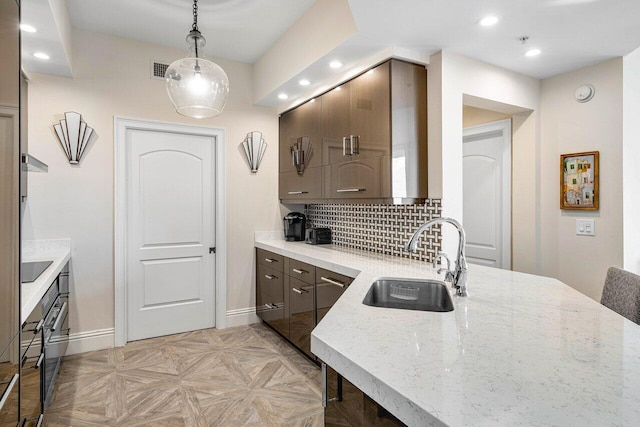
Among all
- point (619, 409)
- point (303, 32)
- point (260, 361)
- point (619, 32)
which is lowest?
point (260, 361)

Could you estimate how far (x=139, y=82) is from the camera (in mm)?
3320

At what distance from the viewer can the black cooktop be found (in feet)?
6.39

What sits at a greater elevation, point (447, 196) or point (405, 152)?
point (405, 152)

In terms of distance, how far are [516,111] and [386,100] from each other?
1.31 meters

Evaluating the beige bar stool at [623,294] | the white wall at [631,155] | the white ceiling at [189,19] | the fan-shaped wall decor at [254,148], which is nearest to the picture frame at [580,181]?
the white wall at [631,155]

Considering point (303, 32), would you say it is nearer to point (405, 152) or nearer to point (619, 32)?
point (405, 152)

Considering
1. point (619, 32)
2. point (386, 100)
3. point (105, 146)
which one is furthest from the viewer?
point (105, 146)

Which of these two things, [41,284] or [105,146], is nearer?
[41,284]

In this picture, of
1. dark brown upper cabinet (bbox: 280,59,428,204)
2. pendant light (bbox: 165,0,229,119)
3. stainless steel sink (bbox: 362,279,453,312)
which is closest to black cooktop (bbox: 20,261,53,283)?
pendant light (bbox: 165,0,229,119)

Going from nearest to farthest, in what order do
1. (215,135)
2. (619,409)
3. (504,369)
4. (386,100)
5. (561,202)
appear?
(619,409) → (504,369) → (386,100) → (561,202) → (215,135)

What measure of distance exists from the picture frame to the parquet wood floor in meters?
2.38

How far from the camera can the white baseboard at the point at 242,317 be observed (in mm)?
3787

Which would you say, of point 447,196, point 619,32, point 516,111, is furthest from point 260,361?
point 619,32

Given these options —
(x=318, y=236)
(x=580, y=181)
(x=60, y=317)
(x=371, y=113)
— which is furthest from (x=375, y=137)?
(x=60, y=317)
